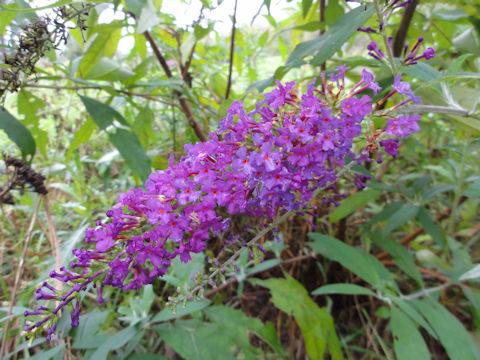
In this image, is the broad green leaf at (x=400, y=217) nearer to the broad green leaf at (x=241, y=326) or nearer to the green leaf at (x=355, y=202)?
the green leaf at (x=355, y=202)

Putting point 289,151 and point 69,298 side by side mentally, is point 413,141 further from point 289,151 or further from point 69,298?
point 69,298

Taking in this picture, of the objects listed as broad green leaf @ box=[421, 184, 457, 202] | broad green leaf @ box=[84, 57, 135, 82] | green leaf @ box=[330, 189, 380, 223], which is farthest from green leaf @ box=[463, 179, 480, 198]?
broad green leaf @ box=[84, 57, 135, 82]

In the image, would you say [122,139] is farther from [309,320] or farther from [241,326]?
[309,320]

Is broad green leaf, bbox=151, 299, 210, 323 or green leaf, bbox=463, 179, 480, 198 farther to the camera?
green leaf, bbox=463, 179, 480, 198

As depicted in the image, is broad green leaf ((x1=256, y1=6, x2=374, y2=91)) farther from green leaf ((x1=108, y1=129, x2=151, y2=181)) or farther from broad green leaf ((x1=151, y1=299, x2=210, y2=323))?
broad green leaf ((x1=151, y1=299, x2=210, y2=323))

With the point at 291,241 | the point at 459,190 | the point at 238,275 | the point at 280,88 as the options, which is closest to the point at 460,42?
the point at 459,190

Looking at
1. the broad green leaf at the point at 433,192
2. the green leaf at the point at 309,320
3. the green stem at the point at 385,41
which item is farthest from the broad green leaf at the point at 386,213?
the green stem at the point at 385,41
